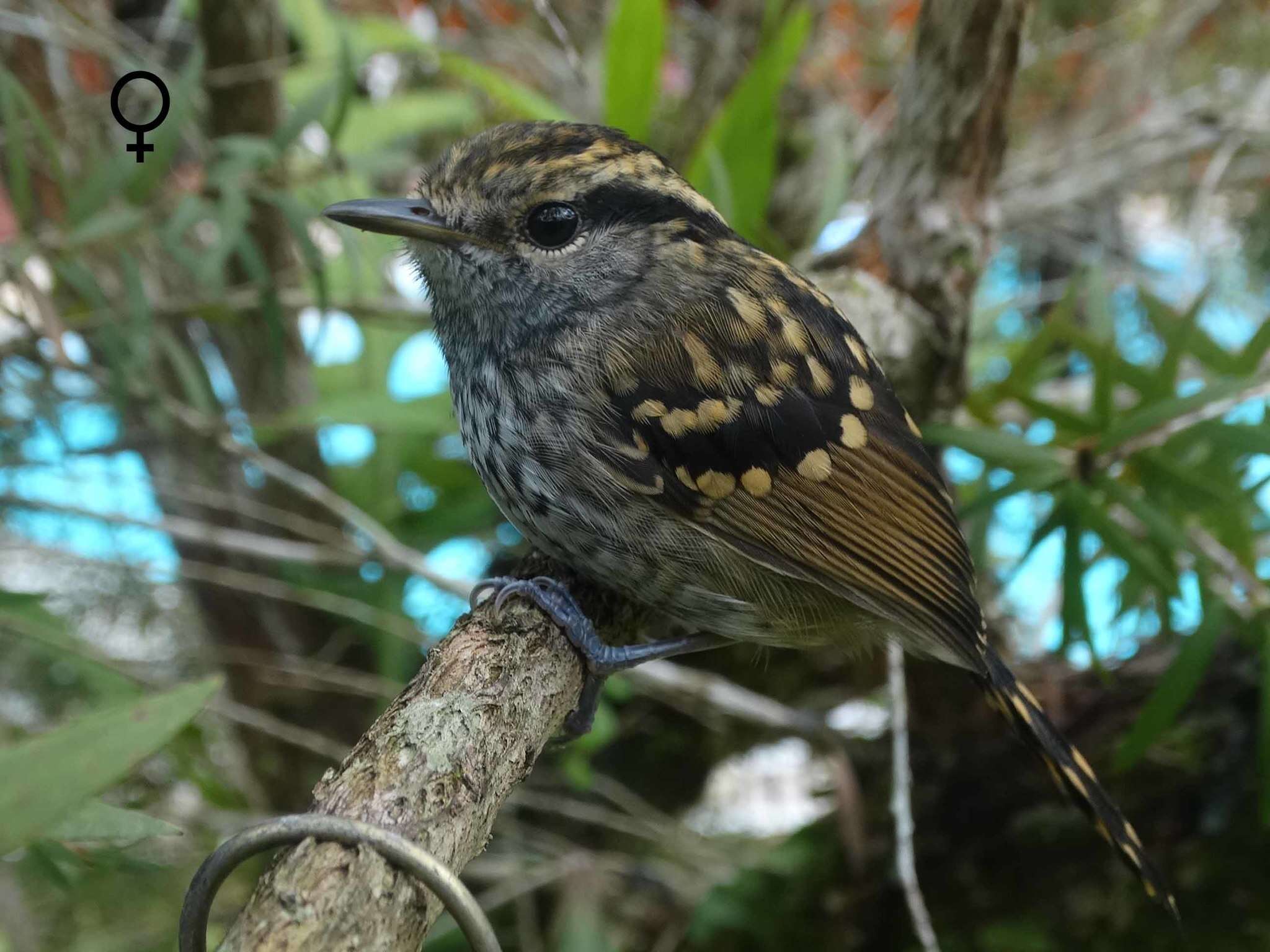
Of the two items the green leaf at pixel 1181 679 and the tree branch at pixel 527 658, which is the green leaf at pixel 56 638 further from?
the green leaf at pixel 1181 679

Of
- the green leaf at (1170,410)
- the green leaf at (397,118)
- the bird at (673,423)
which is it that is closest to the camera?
the bird at (673,423)

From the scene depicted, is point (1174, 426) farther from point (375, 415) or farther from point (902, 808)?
point (375, 415)

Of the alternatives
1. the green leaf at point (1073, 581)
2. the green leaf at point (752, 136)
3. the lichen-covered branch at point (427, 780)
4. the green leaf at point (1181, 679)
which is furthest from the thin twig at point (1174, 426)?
the lichen-covered branch at point (427, 780)

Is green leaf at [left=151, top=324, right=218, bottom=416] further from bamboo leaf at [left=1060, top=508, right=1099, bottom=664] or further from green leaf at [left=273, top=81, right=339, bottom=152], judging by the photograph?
bamboo leaf at [left=1060, top=508, right=1099, bottom=664]

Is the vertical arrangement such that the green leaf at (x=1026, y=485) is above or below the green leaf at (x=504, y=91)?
below

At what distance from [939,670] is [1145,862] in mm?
750

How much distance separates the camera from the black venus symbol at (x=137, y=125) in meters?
1.96

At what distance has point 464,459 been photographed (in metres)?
2.62

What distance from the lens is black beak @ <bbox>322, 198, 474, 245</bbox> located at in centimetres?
148

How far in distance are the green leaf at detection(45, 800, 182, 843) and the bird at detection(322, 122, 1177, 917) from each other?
20.5 inches

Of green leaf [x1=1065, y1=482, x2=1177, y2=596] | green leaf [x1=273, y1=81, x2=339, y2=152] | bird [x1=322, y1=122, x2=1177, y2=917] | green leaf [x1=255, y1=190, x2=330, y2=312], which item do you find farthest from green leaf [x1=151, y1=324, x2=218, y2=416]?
green leaf [x1=1065, y1=482, x2=1177, y2=596]

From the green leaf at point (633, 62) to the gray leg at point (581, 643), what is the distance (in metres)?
1.23

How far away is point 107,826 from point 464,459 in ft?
5.50

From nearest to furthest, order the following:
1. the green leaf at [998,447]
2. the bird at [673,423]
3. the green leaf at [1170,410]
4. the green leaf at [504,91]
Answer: the bird at [673,423]
the green leaf at [1170,410]
the green leaf at [998,447]
the green leaf at [504,91]
